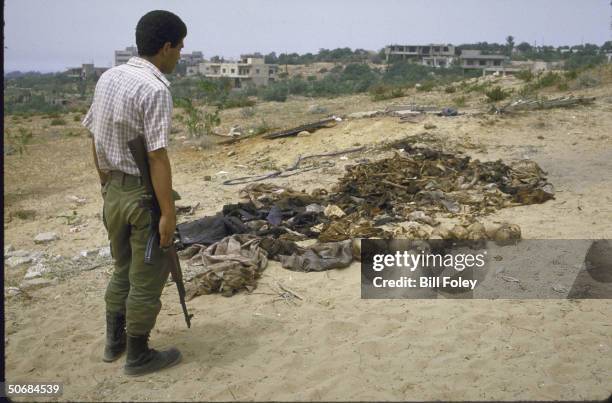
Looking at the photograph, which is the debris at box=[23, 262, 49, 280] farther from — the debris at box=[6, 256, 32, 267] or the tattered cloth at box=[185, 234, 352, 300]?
the tattered cloth at box=[185, 234, 352, 300]

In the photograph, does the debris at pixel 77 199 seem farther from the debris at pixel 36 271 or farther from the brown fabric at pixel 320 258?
the brown fabric at pixel 320 258

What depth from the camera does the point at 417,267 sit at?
14.1 feet

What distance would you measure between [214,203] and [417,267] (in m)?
3.19

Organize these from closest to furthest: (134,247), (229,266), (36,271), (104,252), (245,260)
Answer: (134,247)
(229,266)
(245,260)
(36,271)
(104,252)

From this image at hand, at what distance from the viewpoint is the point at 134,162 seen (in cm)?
253

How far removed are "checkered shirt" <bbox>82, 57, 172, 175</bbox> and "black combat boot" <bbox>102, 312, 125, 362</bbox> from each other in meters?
0.88

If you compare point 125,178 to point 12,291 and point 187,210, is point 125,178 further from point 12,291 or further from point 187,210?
point 187,210

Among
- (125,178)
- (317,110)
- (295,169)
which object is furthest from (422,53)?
(125,178)

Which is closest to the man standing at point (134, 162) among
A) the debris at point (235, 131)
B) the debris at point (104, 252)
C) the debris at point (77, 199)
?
the debris at point (104, 252)

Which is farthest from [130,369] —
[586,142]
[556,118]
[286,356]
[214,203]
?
[556,118]

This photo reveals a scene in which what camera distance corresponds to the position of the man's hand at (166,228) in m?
2.53

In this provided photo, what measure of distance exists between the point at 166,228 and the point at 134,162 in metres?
0.34

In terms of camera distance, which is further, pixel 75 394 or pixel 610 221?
pixel 610 221

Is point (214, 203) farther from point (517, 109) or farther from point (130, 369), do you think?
point (517, 109)
